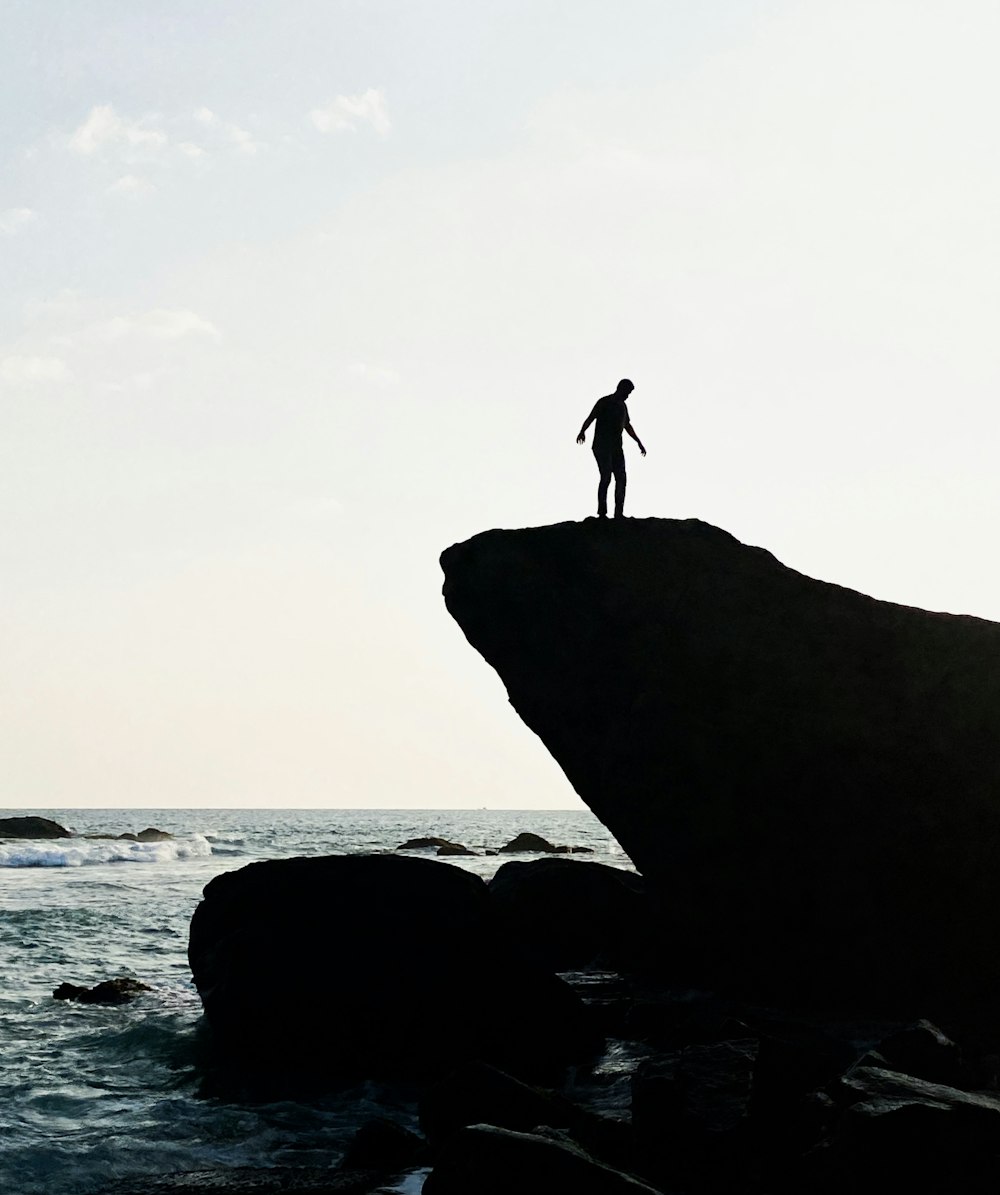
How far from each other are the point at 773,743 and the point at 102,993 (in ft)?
34.7

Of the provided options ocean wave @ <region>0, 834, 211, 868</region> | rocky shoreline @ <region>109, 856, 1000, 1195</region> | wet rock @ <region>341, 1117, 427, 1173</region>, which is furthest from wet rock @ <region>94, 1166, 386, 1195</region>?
ocean wave @ <region>0, 834, 211, 868</region>

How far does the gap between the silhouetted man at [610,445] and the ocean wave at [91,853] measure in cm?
4279

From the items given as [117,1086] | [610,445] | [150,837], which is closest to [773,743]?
[610,445]

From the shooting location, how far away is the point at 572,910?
1986 cm

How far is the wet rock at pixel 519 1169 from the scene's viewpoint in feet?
25.4

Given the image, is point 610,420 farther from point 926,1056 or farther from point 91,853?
point 91,853

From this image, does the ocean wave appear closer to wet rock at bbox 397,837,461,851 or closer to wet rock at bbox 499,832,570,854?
wet rock at bbox 397,837,461,851

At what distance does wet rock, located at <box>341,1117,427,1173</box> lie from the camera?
32.0ft

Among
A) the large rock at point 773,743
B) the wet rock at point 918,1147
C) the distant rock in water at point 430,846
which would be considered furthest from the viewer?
the distant rock in water at point 430,846

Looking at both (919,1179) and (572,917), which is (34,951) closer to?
(572,917)

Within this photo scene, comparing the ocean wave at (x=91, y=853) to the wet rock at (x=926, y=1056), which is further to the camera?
the ocean wave at (x=91, y=853)

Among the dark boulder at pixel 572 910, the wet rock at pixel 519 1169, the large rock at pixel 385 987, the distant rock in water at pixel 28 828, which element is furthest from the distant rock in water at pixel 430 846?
the wet rock at pixel 519 1169

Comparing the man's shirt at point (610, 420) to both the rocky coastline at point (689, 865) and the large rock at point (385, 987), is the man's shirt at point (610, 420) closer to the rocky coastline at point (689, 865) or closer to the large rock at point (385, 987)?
the rocky coastline at point (689, 865)

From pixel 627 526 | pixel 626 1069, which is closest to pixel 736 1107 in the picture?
pixel 626 1069
